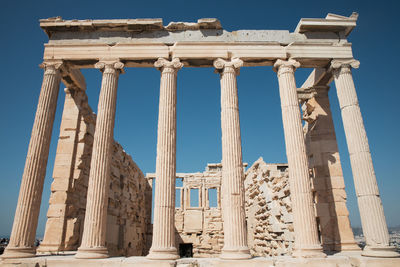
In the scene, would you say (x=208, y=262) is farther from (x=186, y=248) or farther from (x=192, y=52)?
(x=186, y=248)

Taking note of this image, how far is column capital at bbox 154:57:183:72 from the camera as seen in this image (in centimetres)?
1306

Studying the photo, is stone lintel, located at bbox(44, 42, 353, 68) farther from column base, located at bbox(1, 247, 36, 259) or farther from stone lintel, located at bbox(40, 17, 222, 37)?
column base, located at bbox(1, 247, 36, 259)

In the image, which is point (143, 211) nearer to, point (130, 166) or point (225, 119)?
point (130, 166)

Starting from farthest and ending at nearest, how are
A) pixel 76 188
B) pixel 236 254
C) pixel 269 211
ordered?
pixel 269 211 < pixel 76 188 < pixel 236 254

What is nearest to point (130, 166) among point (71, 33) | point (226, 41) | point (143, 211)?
point (143, 211)

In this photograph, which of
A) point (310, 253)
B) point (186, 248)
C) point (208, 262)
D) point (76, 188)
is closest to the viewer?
point (208, 262)

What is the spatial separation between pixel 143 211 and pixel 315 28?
20.0m

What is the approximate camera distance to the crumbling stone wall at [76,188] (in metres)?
12.9

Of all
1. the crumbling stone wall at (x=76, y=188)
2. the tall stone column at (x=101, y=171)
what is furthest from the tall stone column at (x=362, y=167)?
the crumbling stone wall at (x=76, y=188)

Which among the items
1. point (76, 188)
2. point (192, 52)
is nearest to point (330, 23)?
point (192, 52)

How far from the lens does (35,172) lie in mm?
11719

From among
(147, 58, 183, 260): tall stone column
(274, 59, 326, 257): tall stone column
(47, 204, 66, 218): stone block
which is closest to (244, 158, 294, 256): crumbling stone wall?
(274, 59, 326, 257): tall stone column

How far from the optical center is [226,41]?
13.6 m

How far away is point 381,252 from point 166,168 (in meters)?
8.57
